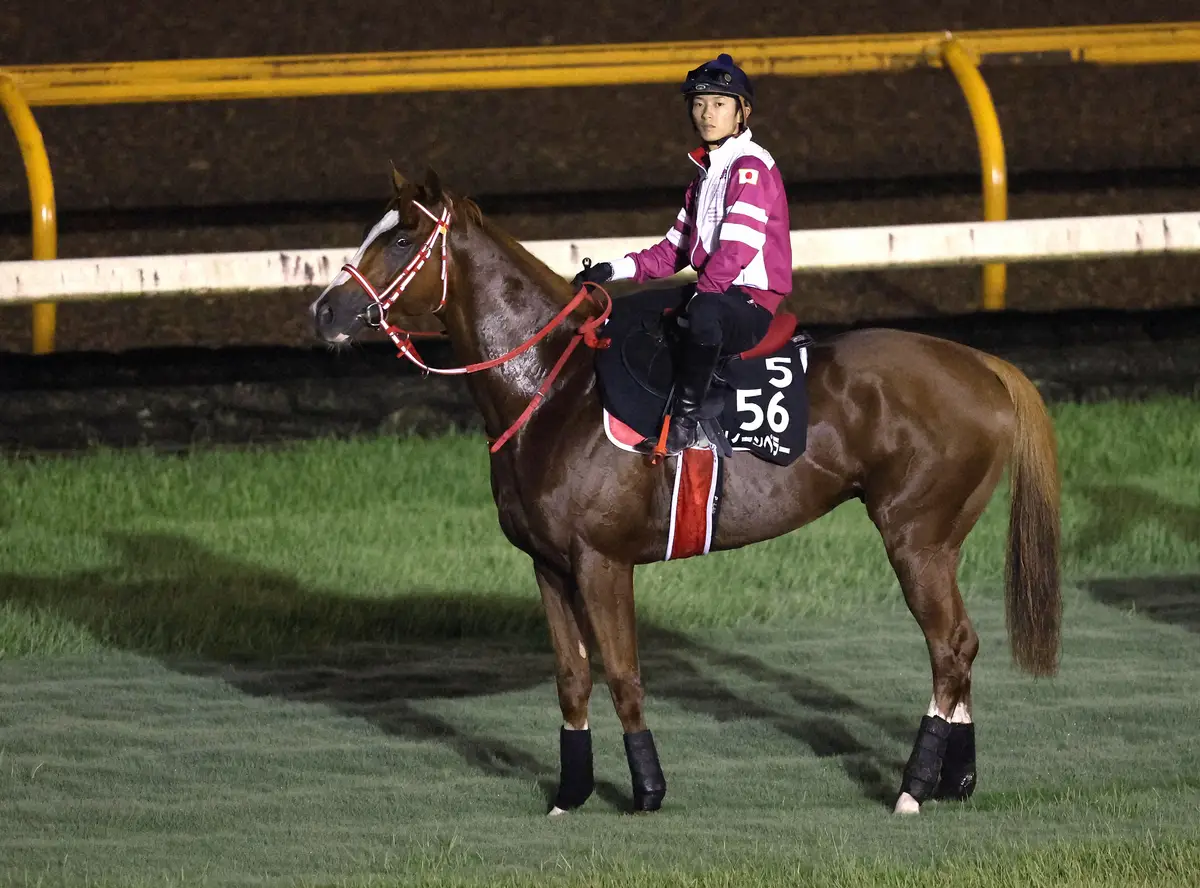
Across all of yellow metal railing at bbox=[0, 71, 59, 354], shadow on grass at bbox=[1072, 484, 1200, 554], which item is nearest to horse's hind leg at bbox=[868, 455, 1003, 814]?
shadow on grass at bbox=[1072, 484, 1200, 554]

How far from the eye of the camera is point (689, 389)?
16.5 ft

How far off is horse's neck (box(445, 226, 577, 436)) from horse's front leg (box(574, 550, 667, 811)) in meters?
0.44

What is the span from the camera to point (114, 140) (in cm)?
989

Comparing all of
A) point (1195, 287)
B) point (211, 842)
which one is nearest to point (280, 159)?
point (1195, 287)

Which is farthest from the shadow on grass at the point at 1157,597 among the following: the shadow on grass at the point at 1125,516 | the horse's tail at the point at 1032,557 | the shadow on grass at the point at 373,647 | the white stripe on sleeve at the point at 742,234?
the white stripe on sleeve at the point at 742,234

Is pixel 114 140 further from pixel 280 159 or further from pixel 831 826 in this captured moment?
pixel 831 826

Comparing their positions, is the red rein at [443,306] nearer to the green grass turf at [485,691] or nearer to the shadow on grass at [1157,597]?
the green grass turf at [485,691]

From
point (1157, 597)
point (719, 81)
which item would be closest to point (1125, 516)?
point (1157, 597)

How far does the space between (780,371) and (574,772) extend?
1118 mm

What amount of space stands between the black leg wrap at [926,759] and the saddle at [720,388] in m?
0.75

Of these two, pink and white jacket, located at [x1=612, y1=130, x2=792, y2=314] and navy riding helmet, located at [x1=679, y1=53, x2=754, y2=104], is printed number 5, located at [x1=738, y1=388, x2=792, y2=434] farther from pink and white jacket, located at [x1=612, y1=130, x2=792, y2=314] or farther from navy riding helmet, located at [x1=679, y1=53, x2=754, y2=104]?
navy riding helmet, located at [x1=679, y1=53, x2=754, y2=104]

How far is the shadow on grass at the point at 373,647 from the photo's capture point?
600 cm

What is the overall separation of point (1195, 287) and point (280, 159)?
15.3ft

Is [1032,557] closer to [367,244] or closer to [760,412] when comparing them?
[760,412]
